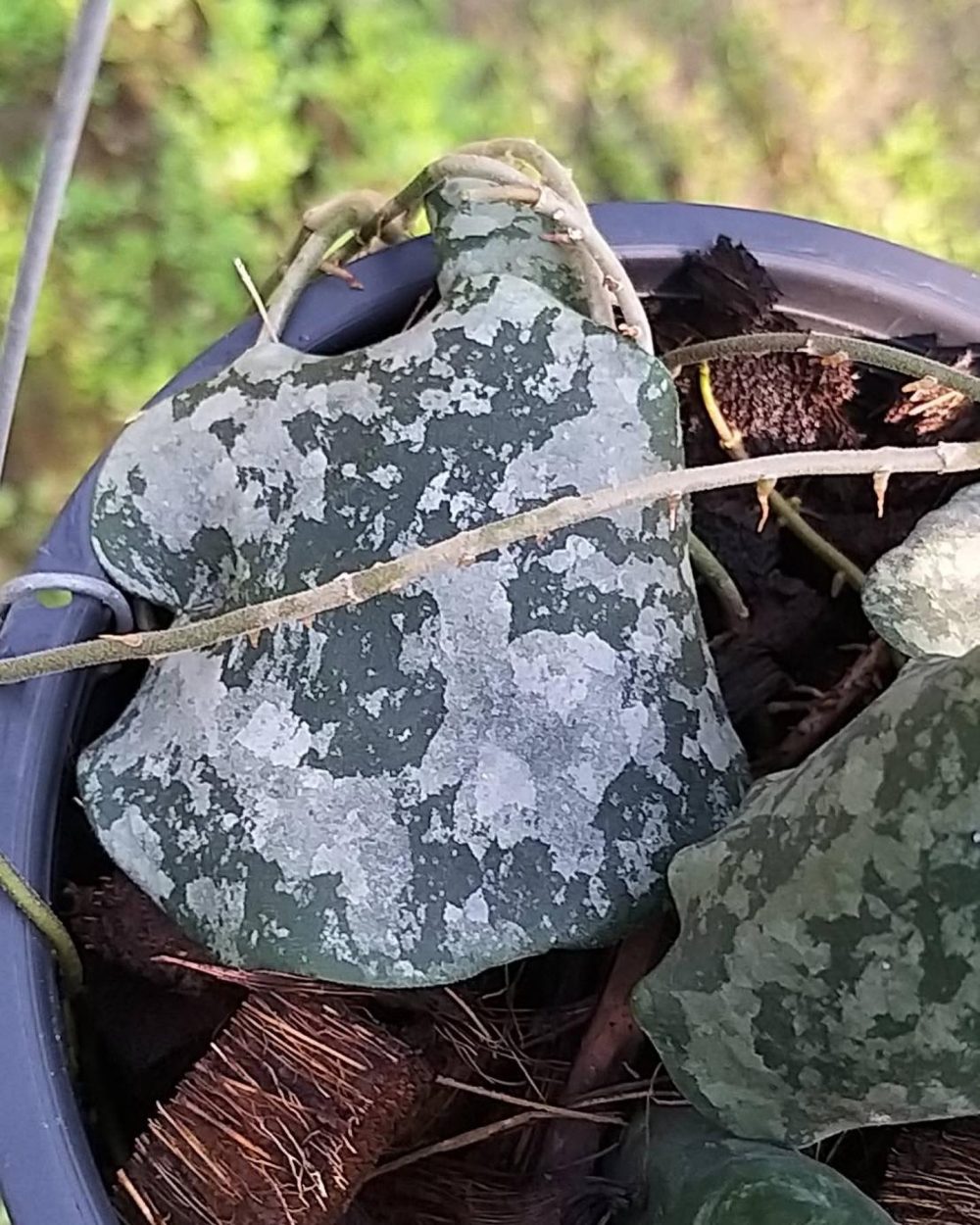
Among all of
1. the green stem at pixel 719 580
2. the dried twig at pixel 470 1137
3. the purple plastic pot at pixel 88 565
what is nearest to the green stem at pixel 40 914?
the purple plastic pot at pixel 88 565

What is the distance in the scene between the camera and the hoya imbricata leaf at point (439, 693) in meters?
0.49

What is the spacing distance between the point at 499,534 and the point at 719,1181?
22 centimetres

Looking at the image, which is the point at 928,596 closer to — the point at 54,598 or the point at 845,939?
the point at 845,939

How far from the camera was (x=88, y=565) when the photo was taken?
0.57 m

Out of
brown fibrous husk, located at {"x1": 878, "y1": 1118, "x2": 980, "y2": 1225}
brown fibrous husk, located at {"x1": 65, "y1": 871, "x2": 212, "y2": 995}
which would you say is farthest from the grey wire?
brown fibrous husk, located at {"x1": 878, "y1": 1118, "x2": 980, "y2": 1225}

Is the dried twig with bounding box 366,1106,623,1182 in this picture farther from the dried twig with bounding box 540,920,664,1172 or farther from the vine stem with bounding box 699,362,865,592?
the vine stem with bounding box 699,362,865,592

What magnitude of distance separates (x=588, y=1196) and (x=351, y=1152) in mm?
87

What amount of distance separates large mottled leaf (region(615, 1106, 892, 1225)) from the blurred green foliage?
0.57m

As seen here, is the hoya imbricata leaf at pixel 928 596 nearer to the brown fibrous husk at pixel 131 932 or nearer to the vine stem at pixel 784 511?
the vine stem at pixel 784 511

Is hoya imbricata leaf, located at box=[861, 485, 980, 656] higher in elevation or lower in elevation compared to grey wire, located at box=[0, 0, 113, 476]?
lower

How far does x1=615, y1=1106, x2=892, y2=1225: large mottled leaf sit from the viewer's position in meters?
0.45

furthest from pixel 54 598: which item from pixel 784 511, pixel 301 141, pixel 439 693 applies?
pixel 301 141

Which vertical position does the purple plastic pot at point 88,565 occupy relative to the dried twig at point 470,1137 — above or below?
above

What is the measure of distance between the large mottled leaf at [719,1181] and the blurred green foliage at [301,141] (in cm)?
57
